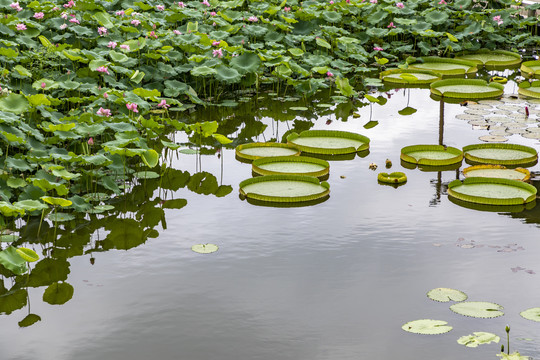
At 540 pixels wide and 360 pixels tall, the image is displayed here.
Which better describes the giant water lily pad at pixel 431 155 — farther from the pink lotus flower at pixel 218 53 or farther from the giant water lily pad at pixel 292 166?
the pink lotus flower at pixel 218 53

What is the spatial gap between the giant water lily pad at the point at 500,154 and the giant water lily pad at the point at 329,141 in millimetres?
845

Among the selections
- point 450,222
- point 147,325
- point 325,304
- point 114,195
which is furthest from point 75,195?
point 450,222

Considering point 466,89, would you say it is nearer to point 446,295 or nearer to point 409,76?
point 409,76

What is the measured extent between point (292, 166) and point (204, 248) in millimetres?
1515

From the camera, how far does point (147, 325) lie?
12.5 ft

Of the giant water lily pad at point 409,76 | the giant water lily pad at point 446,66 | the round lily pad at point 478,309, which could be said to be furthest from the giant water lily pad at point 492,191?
the giant water lily pad at point 446,66

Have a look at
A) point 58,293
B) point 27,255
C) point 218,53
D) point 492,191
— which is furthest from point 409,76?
point 27,255

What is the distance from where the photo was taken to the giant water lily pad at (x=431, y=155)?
6184mm

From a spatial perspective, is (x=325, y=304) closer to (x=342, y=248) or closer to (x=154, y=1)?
(x=342, y=248)

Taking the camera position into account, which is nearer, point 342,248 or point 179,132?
point 342,248

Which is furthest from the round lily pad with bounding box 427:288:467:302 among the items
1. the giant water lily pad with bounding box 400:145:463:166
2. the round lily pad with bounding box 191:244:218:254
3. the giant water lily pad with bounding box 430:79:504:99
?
the giant water lily pad with bounding box 430:79:504:99

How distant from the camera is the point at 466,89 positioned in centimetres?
834

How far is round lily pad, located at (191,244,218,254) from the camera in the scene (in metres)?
4.67

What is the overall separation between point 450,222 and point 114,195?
2244 mm
